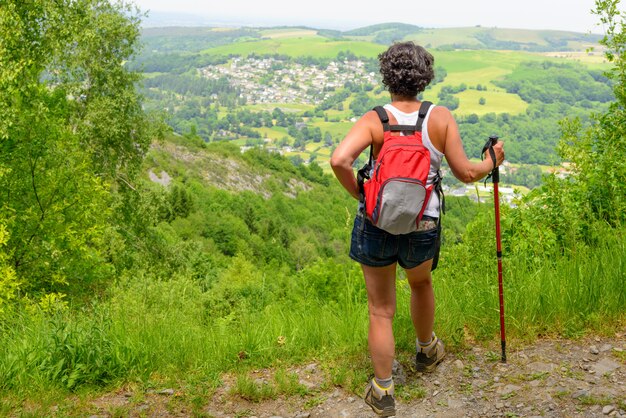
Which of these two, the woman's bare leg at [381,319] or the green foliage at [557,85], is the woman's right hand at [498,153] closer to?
the woman's bare leg at [381,319]

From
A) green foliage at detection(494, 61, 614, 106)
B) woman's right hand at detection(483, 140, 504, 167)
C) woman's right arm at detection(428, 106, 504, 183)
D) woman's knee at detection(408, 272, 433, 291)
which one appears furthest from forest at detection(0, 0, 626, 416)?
green foliage at detection(494, 61, 614, 106)

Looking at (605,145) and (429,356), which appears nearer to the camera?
(429,356)

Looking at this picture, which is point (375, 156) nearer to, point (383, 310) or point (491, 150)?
point (491, 150)

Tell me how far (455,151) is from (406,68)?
1.66ft

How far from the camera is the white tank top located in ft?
10.2

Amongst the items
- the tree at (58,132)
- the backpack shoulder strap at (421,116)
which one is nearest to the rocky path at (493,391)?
the backpack shoulder strap at (421,116)

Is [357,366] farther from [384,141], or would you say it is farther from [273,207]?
[273,207]

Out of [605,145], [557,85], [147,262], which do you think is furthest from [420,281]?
[557,85]

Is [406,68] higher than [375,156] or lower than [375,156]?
higher

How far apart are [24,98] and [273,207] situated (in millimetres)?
64473

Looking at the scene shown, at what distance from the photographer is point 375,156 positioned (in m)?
3.21

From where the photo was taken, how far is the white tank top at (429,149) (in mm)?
3115

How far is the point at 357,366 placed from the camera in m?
3.83

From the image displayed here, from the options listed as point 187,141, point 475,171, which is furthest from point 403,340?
point 187,141
